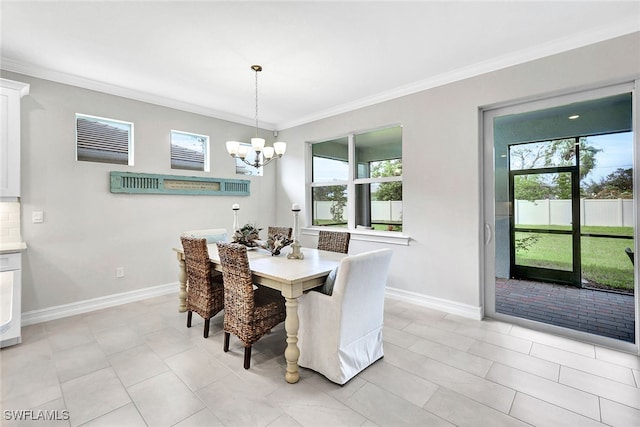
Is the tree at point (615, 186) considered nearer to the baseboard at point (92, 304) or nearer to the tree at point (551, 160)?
the tree at point (551, 160)

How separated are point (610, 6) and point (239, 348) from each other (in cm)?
405

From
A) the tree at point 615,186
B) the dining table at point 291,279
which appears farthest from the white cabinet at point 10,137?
the tree at point 615,186

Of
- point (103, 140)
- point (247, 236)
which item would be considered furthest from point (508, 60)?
point (103, 140)

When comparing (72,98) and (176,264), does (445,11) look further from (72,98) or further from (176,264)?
(176,264)

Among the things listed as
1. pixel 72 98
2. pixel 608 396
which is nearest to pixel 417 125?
pixel 608 396

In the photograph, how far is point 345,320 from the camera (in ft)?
6.95

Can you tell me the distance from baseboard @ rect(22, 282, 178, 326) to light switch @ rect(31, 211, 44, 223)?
990 mm

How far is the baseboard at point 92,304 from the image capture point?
3218 mm

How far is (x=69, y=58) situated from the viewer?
299 centimetres

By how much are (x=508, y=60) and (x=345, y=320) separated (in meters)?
3.01

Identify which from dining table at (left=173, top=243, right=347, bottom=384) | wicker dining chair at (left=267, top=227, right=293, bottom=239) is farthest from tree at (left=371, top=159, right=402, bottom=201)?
dining table at (left=173, top=243, right=347, bottom=384)

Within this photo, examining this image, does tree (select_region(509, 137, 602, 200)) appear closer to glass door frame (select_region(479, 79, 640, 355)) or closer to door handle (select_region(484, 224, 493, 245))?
glass door frame (select_region(479, 79, 640, 355))

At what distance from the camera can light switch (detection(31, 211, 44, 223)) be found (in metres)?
3.21

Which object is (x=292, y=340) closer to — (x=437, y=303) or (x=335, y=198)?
(x=437, y=303)
